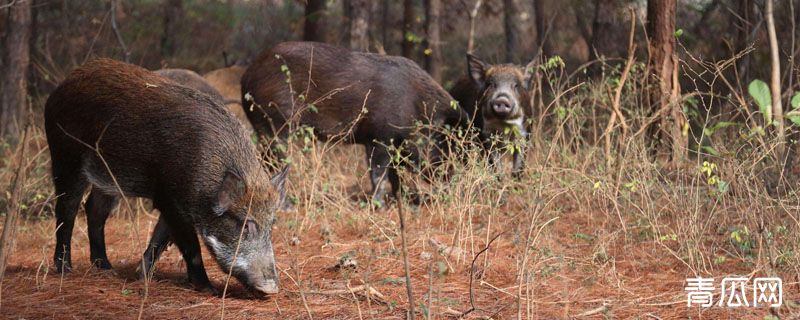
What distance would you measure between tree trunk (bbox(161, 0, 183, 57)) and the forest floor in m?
12.9

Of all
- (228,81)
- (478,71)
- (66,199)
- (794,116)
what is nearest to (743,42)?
(478,71)

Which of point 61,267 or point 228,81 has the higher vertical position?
A: point 228,81

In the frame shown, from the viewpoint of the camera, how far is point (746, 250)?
6.29 m

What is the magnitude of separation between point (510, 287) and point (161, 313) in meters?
1.90

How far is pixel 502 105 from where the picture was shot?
8.63 m

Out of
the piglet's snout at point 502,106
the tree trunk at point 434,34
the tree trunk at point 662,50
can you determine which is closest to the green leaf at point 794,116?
the tree trunk at point 662,50

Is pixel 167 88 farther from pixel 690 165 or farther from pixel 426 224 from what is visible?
pixel 690 165

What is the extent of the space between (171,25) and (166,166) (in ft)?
52.3

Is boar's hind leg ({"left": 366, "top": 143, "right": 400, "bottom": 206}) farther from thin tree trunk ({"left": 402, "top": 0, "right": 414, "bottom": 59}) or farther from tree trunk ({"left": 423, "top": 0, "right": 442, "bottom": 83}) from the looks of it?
thin tree trunk ({"left": 402, "top": 0, "right": 414, "bottom": 59})

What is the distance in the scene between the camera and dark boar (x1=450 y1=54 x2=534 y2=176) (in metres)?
8.69

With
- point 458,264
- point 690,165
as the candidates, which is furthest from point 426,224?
point 690,165

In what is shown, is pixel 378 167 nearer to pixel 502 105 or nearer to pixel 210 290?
pixel 502 105

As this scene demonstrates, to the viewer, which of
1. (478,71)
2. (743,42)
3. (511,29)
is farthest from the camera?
(511,29)

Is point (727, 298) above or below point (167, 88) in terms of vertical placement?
below
